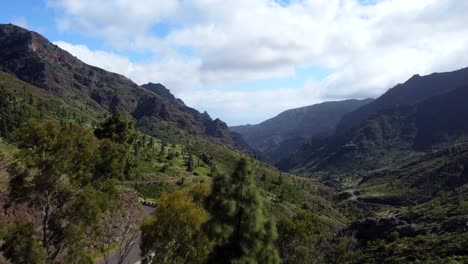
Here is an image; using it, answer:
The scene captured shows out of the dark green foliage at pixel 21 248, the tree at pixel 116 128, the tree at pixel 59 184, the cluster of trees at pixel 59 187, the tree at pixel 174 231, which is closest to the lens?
the dark green foliage at pixel 21 248

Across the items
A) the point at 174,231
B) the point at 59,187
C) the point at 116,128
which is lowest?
the point at 174,231

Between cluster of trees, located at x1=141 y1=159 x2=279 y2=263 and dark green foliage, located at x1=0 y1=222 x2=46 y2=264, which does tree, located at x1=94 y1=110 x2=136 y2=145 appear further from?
cluster of trees, located at x1=141 y1=159 x2=279 y2=263

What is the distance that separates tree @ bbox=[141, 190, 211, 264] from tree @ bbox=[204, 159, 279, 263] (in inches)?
293

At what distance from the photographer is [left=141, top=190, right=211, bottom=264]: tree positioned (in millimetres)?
30375

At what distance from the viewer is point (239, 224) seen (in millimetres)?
22625

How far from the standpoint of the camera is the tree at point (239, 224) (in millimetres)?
22359

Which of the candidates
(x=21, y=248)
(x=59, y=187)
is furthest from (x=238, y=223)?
(x=59, y=187)

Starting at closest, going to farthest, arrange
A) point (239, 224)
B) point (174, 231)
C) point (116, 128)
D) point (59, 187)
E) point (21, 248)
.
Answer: point (239, 224) < point (21, 248) < point (174, 231) < point (59, 187) < point (116, 128)

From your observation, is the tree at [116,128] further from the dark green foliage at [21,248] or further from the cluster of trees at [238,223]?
the cluster of trees at [238,223]

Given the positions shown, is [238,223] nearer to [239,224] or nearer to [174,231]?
[239,224]

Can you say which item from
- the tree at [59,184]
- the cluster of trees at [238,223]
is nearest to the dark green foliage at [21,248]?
the tree at [59,184]

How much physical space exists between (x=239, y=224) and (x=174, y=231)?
9.47 metres

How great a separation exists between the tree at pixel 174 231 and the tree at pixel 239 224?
293 inches

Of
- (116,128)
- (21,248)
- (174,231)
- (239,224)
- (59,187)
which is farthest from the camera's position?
(116,128)
